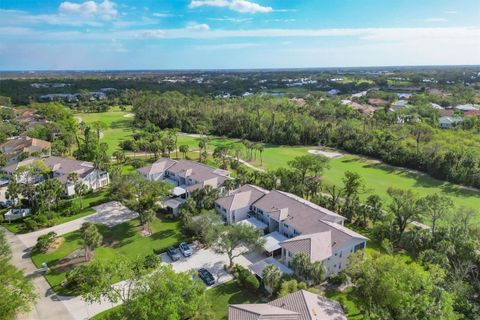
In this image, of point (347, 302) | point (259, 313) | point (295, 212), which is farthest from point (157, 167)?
point (259, 313)

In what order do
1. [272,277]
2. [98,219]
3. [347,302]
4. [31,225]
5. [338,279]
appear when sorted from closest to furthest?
[272,277] < [347,302] < [338,279] < [31,225] < [98,219]

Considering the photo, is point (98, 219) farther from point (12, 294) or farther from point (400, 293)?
point (400, 293)

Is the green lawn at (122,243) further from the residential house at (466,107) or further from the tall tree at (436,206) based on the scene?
the residential house at (466,107)

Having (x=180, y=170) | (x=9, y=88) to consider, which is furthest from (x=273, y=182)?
(x=9, y=88)

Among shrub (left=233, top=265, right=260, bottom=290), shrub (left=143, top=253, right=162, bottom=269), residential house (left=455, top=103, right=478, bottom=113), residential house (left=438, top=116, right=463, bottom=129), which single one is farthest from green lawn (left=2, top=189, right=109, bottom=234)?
residential house (left=455, top=103, right=478, bottom=113)

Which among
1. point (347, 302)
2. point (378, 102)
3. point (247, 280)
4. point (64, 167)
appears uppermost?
point (378, 102)

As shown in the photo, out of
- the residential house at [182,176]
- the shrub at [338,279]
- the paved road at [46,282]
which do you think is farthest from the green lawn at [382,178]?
the paved road at [46,282]

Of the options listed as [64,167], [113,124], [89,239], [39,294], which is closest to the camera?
[39,294]
